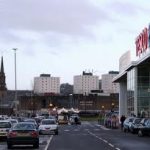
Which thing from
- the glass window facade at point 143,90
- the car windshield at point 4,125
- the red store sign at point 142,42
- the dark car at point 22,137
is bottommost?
the dark car at point 22,137

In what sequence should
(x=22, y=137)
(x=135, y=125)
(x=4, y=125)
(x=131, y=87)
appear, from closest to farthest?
(x=22, y=137) → (x=4, y=125) → (x=135, y=125) → (x=131, y=87)

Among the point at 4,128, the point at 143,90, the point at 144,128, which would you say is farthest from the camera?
the point at 143,90

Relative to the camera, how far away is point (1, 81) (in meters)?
174

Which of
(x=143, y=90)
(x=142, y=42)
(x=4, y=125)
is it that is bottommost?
(x=4, y=125)

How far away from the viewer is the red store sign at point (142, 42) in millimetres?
68250

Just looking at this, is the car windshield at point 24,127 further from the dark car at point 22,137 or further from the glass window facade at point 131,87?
the glass window facade at point 131,87

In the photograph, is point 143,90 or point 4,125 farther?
point 143,90

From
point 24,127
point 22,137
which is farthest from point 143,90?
point 22,137

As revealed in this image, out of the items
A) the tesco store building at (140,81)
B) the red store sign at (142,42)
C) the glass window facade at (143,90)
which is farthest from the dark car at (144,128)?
the glass window facade at (143,90)

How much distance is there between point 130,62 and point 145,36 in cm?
712

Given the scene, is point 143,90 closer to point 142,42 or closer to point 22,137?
point 142,42

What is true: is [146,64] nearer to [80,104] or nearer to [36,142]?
[36,142]

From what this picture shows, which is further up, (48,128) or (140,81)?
(140,81)

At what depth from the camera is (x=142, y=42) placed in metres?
71.4
